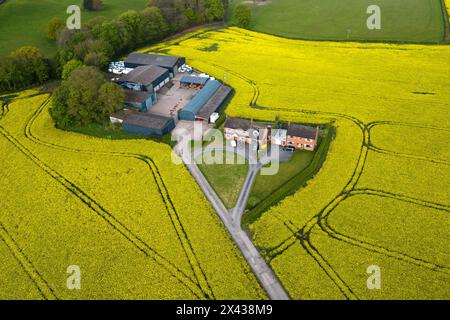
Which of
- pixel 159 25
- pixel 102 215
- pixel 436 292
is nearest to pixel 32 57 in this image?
pixel 159 25

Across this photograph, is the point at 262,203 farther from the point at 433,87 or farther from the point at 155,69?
the point at 433,87

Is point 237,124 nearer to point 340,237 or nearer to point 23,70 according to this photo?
point 340,237

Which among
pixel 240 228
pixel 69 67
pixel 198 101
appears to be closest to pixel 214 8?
pixel 69 67

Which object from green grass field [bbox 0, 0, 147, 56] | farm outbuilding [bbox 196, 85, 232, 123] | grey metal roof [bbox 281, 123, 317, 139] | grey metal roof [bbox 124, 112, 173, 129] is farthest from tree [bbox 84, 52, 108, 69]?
grey metal roof [bbox 281, 123, 317, 139]

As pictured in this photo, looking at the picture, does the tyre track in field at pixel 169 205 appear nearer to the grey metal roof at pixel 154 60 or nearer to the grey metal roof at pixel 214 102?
the grey metal roof at pixel 214 102

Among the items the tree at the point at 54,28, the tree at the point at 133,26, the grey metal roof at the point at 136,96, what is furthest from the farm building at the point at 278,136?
the tree at the point at 54,28

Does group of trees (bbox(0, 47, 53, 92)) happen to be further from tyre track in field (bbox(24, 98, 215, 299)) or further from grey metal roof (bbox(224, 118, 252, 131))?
grey metal roof (bbox(224, 118, 252, 131))

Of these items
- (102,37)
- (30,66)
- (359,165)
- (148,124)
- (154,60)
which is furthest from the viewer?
(102,37)

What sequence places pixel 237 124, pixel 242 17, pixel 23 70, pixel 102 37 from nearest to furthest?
pixel 237 124 → pixel 23 70 → pixel 102 37 → pixel 242 17
